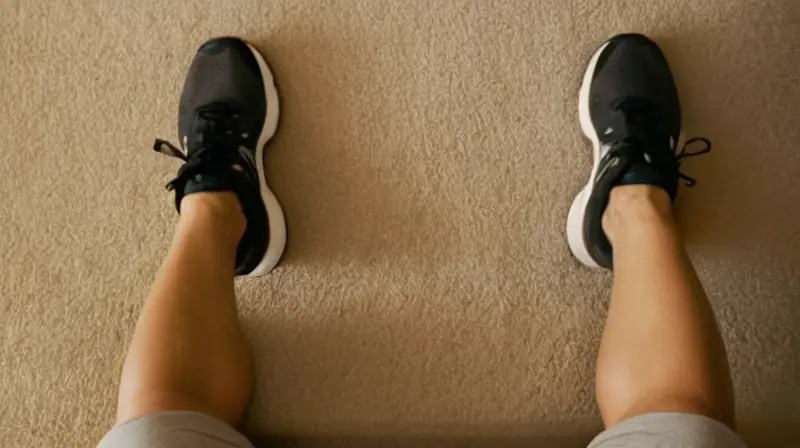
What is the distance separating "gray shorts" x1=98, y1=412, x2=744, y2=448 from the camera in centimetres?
63

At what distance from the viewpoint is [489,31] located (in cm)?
97

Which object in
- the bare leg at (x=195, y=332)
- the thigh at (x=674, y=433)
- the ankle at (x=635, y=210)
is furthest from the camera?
the ankle at (x=635, y=210)

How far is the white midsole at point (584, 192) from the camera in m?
0.90

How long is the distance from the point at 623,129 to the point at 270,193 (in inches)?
18.0

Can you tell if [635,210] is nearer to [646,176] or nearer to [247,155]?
[646,176]

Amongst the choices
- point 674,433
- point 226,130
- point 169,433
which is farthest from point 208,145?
point 674,433

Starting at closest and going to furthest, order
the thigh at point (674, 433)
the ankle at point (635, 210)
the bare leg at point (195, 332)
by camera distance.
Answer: the thigh at point (674, 433) < the bare leg at point (195, 332) < the ankle at point (635, 210)

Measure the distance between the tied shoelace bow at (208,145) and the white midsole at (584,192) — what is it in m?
0.44

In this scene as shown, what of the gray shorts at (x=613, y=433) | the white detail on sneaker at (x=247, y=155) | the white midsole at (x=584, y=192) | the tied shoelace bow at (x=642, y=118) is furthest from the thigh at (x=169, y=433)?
the tied shoelace bow at (x=642, y=118)

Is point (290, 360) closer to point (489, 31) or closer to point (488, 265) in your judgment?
point (488, 265)

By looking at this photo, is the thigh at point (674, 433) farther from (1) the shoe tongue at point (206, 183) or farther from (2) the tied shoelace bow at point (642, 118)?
(1) the shoe tongue at point (206, 183)

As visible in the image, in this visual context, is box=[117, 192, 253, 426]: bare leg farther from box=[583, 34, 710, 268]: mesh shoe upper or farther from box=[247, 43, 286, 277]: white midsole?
box=[583, 34, 710, 268]: mesh shoe upper

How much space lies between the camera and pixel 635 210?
843 millimetres

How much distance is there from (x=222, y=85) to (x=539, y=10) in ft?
1.42
